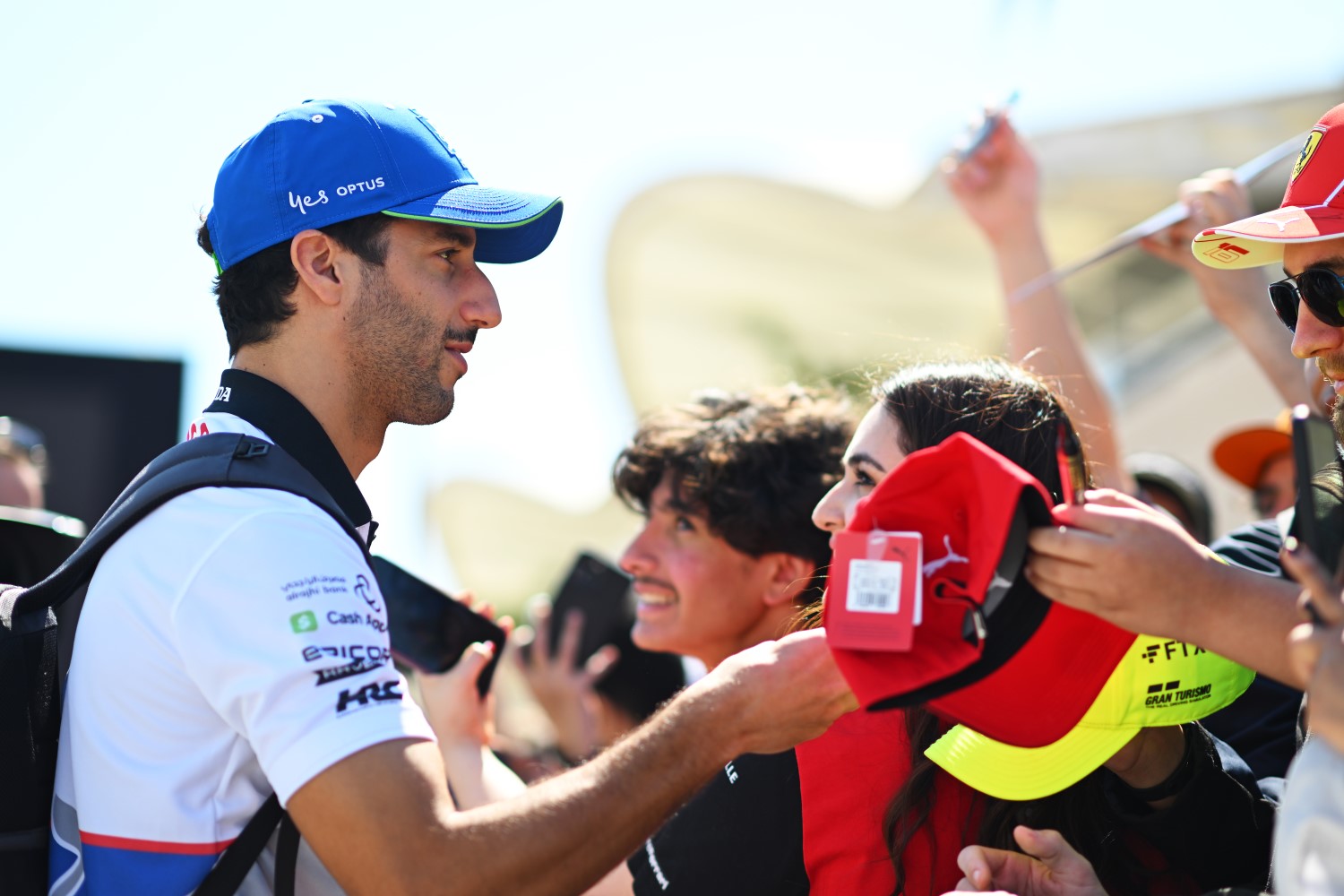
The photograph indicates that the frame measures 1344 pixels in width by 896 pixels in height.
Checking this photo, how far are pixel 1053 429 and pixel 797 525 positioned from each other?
111cm

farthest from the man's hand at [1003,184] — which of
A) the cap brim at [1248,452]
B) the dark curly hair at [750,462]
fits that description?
the cap brim at [1248,452]

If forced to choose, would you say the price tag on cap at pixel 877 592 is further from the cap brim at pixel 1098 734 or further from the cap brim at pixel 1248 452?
the cap brim at pixel 1248 452

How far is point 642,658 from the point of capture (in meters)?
5.06

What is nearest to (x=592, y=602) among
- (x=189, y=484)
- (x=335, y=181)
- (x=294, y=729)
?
(x=335, y=181)

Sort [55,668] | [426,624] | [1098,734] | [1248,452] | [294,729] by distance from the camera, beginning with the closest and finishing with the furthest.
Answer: [294,729] < [1098,734] < [55,668] < [426,624] < [1248,452]

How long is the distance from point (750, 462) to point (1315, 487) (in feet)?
6.51

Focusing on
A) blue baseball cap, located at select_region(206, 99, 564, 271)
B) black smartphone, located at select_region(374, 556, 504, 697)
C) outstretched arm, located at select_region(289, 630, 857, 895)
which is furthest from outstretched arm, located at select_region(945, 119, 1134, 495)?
outstretched arm, located at select_region(289, 630, 857, 895)

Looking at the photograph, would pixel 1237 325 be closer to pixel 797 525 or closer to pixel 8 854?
pixel 797 525

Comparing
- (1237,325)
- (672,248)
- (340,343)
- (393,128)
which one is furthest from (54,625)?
(672,248)

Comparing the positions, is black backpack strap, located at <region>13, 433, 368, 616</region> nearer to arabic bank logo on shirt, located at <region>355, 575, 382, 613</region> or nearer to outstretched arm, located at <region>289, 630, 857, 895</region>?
arabic bank logo on shirt, located at <region>355, 575, 382, 613</region>

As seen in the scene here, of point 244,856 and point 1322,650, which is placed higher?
point 1322,650

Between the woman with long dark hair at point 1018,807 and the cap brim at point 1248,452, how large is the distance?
254cm

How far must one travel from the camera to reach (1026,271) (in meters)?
4.02

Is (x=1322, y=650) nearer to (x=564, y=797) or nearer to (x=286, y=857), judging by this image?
(x=564, y=797)
